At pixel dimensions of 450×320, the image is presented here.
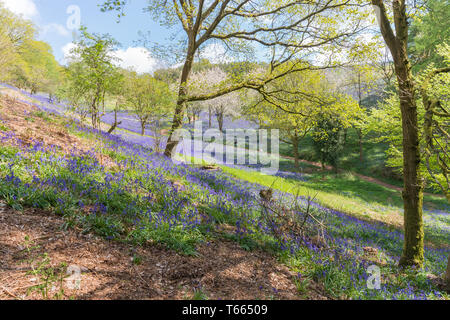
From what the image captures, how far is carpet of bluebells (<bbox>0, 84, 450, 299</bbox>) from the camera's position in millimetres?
3950

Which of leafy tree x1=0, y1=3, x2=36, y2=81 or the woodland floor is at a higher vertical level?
leafy tree x1=0, y1=3, x2=36, y2=81

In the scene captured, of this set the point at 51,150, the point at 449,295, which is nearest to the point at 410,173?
the point at 449,295

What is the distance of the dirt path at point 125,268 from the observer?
107 inches

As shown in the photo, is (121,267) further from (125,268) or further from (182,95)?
(182,95)

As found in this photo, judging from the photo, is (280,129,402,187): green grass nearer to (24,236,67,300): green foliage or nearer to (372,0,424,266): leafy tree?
(372,0,424,266): leafy tree

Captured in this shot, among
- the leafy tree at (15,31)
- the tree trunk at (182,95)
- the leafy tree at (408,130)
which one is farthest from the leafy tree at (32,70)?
the leafy tree at (408,130)

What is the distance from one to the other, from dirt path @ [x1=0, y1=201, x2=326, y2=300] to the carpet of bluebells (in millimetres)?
250

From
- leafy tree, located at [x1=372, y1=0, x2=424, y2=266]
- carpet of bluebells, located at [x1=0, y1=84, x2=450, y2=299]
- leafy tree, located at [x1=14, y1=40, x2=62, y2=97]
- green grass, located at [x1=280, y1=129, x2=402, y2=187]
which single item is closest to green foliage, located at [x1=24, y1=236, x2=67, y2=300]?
carpet of bluebells, located at [x1=0, y1=84, x2=450, y2=299]

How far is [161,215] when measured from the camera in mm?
4812

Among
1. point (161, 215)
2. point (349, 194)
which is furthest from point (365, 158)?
point (161, 215)

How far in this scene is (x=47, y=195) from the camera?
14.0 feet

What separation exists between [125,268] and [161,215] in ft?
5.35
